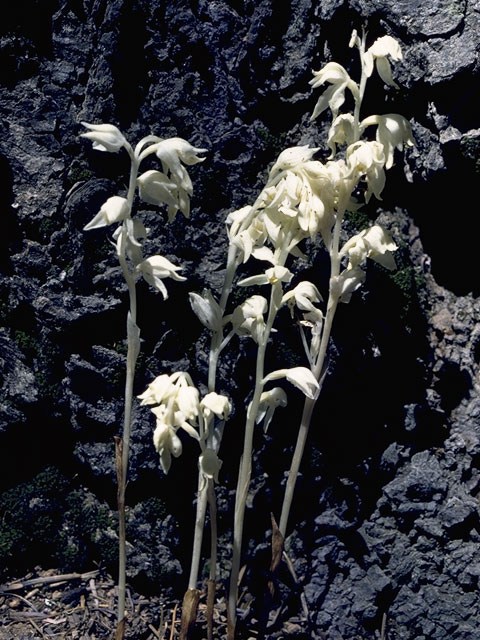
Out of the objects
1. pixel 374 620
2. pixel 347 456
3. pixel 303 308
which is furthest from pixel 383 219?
pixel 374 620

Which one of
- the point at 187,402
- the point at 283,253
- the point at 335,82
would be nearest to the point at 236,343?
the point at 283,253

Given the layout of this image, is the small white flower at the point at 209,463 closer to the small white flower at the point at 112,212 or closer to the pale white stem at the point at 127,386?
the pale white stem at the point at 127,386

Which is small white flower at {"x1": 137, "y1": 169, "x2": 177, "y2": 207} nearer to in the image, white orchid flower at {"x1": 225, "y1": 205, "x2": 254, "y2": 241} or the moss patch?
white orchid flower at {"x1": 225, "y1": 205, "x2": 254, "y2": 241}

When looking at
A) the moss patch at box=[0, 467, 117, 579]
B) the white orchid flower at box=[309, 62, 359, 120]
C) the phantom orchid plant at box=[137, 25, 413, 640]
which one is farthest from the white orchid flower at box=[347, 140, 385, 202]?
the moss patch at box=[0, 467, 117, 579]

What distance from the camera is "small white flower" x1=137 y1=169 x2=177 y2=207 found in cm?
170

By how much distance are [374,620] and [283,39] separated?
5.96 ft

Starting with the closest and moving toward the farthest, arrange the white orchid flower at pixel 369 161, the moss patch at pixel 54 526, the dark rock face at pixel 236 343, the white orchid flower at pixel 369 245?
the white orchid flower at pixel 369 161 → the white orchid flower at pixel 369 245 → the dark rock face at pixel 236 343 → the moss patch at pixel 54 526

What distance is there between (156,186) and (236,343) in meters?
0.67

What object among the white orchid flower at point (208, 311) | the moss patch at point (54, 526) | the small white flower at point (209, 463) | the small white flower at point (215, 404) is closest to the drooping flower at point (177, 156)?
the white orchid flower at point (208, 311)

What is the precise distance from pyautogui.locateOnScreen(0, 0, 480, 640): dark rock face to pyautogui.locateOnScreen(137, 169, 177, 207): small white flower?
45cm

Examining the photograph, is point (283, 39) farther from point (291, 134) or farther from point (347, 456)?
point (347, 456)

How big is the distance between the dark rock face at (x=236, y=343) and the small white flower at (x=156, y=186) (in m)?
0.45

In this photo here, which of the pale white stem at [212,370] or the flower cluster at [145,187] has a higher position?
the flower cluster at [145,187]

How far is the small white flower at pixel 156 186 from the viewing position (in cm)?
170
